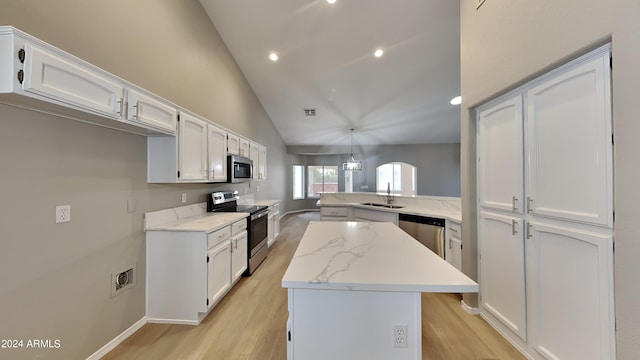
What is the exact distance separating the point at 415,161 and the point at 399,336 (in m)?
7.91

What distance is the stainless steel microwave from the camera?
11.2ft

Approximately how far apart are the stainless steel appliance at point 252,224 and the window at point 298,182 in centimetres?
516

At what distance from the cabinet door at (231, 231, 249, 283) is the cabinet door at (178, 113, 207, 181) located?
2.91ft

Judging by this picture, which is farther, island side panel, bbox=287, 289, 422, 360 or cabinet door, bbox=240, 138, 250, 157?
cabinet door, bbox=240, 138, 250, 157

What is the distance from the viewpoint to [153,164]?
2.25 metres

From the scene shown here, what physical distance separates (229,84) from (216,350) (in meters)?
3.83

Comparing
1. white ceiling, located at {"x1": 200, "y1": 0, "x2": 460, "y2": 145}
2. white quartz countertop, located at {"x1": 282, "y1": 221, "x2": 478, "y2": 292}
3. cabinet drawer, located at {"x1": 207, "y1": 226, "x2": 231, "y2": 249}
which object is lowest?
cabinet drawer, located at {"x1": 207, "y1": 226, "x2": 231, "y2": 249}

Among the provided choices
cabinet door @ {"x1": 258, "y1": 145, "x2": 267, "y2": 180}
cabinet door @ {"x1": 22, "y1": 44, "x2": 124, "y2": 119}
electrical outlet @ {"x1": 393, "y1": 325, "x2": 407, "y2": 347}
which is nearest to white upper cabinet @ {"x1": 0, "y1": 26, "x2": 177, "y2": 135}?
cabinet door @ {"x1": 22, "y1": 44, "x2": 124, "y2": 119}

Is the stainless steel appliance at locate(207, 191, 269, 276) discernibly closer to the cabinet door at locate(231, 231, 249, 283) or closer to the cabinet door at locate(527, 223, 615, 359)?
the cabinet door at locate(231, 231, 249, 283)

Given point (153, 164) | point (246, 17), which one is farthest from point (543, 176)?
point (246, 17)

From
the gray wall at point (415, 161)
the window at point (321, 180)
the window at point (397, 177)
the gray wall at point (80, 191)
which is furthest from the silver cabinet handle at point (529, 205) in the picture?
the window at point (321, 180)

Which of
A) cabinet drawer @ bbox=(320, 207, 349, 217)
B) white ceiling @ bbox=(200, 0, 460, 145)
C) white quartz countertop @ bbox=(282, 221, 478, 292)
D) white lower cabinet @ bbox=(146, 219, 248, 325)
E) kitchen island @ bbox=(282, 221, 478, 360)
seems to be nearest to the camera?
white quartz countertop @ bbox=(282, 221, 478, 292)

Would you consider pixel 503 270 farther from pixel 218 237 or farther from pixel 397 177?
pixel 397 177

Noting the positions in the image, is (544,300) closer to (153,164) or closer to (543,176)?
(543,176)
